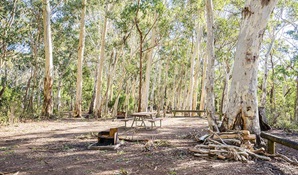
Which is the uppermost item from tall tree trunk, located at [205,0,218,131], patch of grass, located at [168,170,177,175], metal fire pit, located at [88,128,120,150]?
tall tree trunk, located at [205,0,218,131]

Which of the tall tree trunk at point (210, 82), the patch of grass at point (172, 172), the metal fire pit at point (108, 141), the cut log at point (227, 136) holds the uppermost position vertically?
the tall tree trunk at point (210, 82)

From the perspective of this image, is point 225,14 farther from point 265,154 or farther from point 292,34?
point 265,154

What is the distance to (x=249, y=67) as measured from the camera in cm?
673

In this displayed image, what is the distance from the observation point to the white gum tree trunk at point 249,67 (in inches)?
263

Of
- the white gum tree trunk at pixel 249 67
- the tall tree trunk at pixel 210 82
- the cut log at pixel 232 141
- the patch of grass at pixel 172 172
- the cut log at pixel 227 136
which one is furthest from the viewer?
the tall tree trunk at pixel 210 82

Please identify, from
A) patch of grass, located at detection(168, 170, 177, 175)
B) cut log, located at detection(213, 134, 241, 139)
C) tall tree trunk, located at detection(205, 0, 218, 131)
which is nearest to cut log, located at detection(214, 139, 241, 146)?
cut log, located at detection(213, 134, 241, 139)

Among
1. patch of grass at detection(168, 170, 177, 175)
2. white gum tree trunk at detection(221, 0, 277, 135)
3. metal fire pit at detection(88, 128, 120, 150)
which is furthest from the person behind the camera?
white gum tree trunk at detection(221, 0, 277, 135)

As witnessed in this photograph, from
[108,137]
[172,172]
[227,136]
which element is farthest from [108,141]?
[227,136]

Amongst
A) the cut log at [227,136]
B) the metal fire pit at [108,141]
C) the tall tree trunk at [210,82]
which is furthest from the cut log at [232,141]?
the metal fire pit at [108,141]

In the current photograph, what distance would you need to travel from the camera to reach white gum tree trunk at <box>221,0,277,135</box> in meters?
6.68

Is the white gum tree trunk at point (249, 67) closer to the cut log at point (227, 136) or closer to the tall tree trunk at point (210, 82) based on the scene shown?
the cut log at point (227, 136)

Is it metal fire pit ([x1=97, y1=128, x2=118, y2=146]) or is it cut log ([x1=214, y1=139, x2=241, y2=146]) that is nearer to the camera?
cut log ([x1=214, y1=139, x2=241, y2=146])

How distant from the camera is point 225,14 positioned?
1003 inches

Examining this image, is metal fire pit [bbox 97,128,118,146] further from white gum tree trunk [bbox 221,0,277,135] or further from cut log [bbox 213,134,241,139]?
white gum tree trunk [bbox 221,0,277,135]
